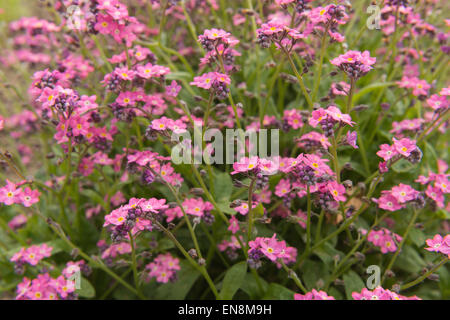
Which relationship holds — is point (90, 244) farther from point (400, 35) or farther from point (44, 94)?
point (400, 35)

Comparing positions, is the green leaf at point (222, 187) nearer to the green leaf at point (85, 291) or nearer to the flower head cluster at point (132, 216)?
the flower head cluster at point (132, 216)

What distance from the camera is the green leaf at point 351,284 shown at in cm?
268

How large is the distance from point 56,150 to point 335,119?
2536 mm

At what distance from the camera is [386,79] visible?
3516 mm

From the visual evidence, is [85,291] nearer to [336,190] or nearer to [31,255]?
[31,255]

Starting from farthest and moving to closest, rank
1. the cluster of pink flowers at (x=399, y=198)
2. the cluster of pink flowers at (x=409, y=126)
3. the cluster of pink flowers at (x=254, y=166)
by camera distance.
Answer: the cluster of pink flowers at (x=409, y=126)
the cluster of pink flowers at (x=399, y=198)
the cluster of pink flowers at (x=254, y=166)

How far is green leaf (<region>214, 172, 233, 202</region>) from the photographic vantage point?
114 inches

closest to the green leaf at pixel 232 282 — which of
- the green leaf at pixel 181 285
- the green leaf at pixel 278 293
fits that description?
the green leaf at pixel 278 293

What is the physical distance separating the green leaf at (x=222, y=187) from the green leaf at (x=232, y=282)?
49cm

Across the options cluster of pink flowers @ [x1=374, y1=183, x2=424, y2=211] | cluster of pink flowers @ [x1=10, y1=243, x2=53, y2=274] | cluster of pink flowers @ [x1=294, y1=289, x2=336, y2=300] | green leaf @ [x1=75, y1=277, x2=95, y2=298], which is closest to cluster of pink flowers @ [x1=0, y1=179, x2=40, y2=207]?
cluster of pink flowers @ [x1=10, y1=243, x2=53, y2=274]

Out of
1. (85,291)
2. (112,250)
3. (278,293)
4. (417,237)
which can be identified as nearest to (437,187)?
(417,237)

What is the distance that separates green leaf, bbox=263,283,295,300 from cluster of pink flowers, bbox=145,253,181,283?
2.12 feet

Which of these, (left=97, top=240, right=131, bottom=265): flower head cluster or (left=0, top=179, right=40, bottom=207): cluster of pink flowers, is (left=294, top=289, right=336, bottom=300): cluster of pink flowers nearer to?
(left=97, top=240, right=131, bottom=265): flower head cluster

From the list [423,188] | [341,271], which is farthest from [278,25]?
[423,188]
